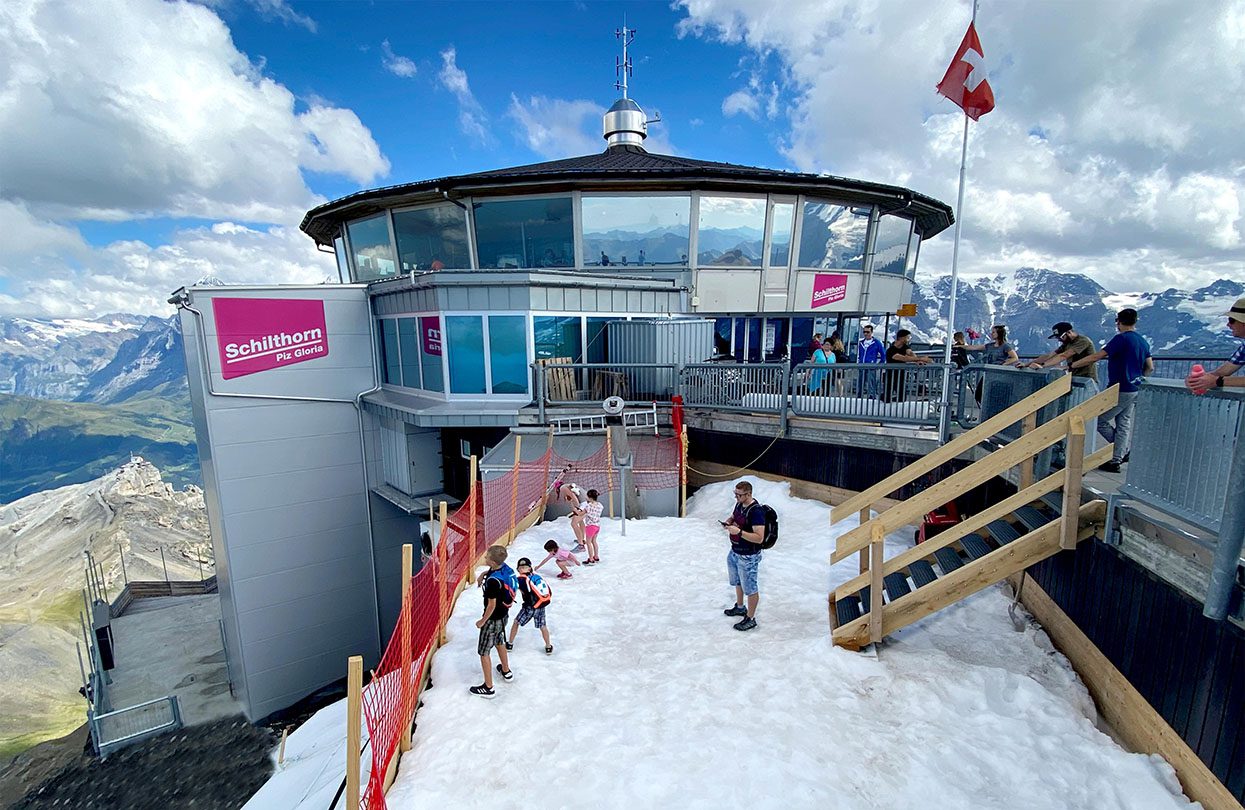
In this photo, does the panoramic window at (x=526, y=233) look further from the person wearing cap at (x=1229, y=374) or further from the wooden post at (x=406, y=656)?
the person wearing cap at (x=1229, y=374)

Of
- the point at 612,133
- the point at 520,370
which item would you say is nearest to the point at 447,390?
the point at 520,370

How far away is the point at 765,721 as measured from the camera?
506 cm

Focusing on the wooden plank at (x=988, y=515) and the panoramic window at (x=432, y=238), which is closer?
the wooden plank at (x=988, y=515)

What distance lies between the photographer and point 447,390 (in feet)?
46.0

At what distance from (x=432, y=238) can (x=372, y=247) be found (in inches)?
145

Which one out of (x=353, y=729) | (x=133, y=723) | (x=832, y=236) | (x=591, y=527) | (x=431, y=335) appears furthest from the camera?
(x=832, y=236)

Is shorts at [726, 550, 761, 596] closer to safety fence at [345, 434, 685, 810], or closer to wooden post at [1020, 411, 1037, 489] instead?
wooden post at [1020, 411, 1037, 489]

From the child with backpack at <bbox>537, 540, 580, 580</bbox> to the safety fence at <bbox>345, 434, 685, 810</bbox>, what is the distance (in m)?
1.02

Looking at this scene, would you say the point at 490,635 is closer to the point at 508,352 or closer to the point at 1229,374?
the point at 1229,374

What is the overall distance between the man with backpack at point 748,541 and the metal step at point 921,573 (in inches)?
70.6

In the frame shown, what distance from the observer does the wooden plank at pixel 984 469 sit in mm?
5164

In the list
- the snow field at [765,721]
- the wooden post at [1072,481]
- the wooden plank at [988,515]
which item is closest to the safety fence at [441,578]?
the snow field at [765,721]

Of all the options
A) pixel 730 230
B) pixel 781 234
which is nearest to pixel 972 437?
pixel 730 230

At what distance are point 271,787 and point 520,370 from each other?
9215 millimetres
